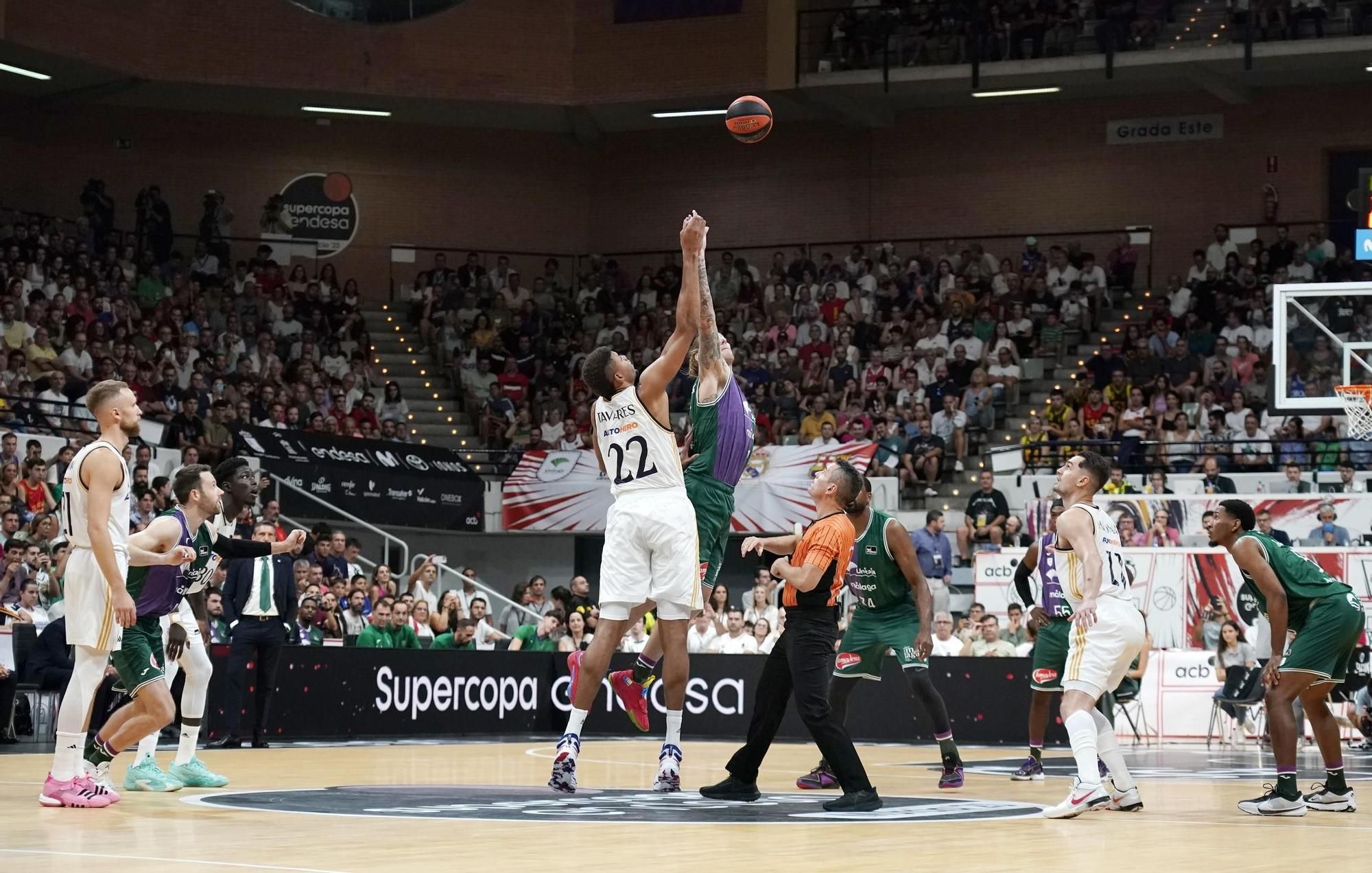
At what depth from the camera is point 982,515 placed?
26.9 m

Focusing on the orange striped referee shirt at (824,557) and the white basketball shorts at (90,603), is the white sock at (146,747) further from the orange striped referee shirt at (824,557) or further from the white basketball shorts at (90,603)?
the orange striped referee shirt at (824,557)

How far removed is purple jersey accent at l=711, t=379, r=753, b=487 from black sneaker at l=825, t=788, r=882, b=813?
2235 millimetres

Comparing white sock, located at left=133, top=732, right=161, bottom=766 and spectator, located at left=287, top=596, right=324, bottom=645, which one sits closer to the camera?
white sock, located at left=133, top=732, right=161, bottom=766

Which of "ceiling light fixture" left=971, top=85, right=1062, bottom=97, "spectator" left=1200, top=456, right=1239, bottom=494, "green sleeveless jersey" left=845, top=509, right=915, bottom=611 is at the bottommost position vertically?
"green sleeveless jersey" left=845, top=509, right=915, bottom=611

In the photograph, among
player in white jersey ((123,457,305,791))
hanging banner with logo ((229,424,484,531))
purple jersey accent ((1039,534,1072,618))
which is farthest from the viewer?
hanging banner with logo ((229,424,484,531))

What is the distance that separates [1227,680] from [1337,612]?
10.2 m

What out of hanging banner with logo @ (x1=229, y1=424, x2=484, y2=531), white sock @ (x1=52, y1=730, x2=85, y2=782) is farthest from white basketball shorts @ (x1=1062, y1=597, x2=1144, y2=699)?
hanging banner with logo @ (x1=229, y1=424, x2=484, y2=531)

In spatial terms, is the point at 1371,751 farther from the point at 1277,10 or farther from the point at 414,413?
the point at 414,413

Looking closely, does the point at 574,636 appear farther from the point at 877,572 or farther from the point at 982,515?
the point at 877,572

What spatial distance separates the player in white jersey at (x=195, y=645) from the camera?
11633 mm

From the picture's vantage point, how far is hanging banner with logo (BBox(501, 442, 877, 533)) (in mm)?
28703

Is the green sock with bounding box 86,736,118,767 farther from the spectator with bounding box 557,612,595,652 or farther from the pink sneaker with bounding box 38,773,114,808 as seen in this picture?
the spectator with bounding box 557,612,595,652

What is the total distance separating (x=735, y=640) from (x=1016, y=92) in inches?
641

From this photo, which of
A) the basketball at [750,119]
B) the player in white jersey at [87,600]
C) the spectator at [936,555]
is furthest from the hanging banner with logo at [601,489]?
the player in white jersey at [87,600]
